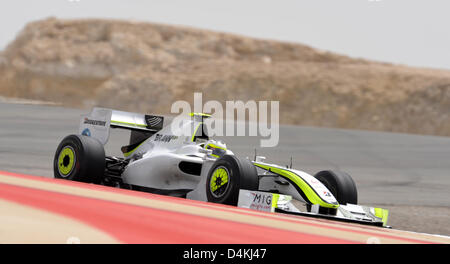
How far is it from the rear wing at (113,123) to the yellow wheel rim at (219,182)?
275 cm

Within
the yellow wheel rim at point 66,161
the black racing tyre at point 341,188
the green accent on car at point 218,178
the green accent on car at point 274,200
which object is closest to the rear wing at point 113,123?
the yellow wheel rim at point 66,161

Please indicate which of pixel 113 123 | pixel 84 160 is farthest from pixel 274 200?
pixel 113 123

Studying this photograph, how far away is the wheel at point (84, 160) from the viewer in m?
9.73

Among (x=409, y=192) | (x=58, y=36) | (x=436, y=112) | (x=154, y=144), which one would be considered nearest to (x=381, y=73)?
(x=436, y=112)

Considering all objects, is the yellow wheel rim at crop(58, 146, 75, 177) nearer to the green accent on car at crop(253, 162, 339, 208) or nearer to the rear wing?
the rear wing

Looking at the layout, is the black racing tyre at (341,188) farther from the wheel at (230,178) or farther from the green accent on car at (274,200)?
the green accent on car at (274,200)

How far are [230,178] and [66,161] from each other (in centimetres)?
297

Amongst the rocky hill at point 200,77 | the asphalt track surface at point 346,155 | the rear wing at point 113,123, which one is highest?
the rocky hill at point 200,77

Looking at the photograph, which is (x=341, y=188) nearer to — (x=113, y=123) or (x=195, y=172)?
(x=195, y=172)

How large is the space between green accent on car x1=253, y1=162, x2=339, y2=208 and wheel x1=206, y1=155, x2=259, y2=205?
52cm

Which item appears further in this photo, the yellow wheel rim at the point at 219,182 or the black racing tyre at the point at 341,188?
the black racing tyre at the point at 341,188

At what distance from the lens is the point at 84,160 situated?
31.9ft

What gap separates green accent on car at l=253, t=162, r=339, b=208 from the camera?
8.15 m
